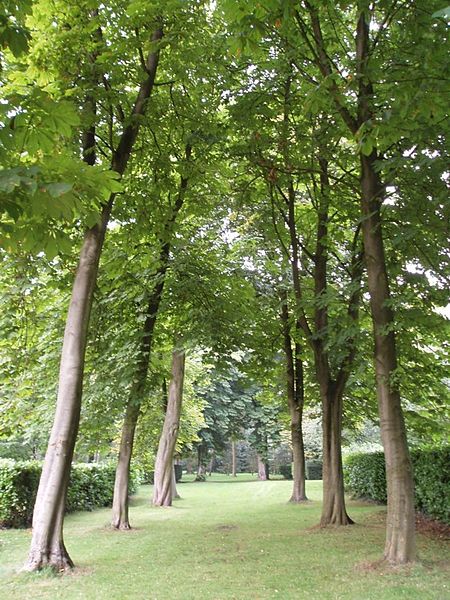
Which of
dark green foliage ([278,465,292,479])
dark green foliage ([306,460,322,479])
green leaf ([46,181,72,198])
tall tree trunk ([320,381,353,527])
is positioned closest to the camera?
green leaf ([46,181,72,198])

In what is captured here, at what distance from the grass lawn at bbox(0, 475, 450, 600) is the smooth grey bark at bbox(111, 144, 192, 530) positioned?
24.7 inches

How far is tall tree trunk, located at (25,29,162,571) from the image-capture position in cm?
697

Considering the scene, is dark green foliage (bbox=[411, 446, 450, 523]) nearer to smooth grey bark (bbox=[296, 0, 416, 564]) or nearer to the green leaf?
smooth grey bark (bbox=[296, 0, 416, 564])

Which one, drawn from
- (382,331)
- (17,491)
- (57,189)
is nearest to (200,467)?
(17,491)

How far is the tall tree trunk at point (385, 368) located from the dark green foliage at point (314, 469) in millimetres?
30420

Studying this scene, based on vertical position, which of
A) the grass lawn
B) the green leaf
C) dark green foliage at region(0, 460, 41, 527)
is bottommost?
the grass lawn

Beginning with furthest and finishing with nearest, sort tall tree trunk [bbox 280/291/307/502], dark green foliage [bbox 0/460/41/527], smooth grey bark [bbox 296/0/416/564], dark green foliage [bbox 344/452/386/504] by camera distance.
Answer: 1. tall tree trunk [bbox 280/291/307/502]
2. dark green foliage [bbox 344/452/386/504]
3. dark green foliage [bbox 0/460/41/527]
4. smooth grey bark [bbox 296/0/416/564]

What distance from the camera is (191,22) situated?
9.00 metres

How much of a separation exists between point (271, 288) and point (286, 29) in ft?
31.0

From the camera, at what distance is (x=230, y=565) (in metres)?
7.54

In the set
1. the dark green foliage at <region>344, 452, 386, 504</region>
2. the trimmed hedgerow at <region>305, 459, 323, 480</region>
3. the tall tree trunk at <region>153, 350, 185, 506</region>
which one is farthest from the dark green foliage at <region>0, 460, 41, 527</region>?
the trimmed hedgerow at <region>305, 459, 323, 480</region>

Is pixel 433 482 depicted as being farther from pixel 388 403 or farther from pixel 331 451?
pixel 388 403

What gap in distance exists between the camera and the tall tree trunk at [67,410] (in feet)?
22.9

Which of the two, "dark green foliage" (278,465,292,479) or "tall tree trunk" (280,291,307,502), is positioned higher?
"tall tree trunk" (280,291,307,502)
